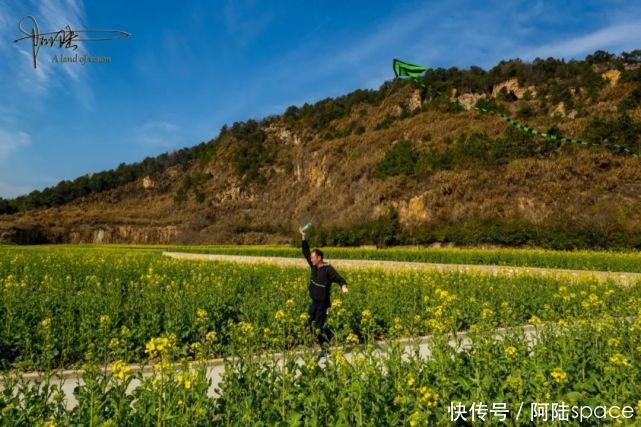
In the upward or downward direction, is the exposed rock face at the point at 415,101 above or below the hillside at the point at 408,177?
above

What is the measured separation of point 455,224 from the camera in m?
34.1

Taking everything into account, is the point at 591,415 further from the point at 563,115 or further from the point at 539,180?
the point at 563,115

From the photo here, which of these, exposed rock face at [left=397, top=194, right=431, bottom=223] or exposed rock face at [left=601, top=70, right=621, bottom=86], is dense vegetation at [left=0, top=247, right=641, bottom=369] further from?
exposed rock face at [left=601, top=70, right=621, bottom=86]

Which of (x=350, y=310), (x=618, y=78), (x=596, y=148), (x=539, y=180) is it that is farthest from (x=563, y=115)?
(x=350, y=310)

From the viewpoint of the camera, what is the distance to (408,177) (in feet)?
144

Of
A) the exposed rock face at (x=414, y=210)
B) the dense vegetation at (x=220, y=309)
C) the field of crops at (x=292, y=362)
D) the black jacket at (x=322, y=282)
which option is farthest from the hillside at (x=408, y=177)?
the black jacket at (x=322, y=282)

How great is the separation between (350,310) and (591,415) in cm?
556

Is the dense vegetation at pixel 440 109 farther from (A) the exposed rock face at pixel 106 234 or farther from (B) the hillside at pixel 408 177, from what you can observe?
(A) the exposed rock face at pixel 106 234

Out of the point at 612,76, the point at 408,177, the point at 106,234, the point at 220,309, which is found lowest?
the point at 220,309

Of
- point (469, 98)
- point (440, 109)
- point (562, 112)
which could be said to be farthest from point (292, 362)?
point (469, 98)

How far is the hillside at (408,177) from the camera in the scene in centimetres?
3155

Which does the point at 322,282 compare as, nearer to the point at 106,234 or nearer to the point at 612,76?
the point at 612,76

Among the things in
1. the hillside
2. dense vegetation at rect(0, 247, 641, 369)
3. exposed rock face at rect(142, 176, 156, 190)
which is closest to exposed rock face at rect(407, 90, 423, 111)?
the hillside

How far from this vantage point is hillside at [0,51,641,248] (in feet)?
104
